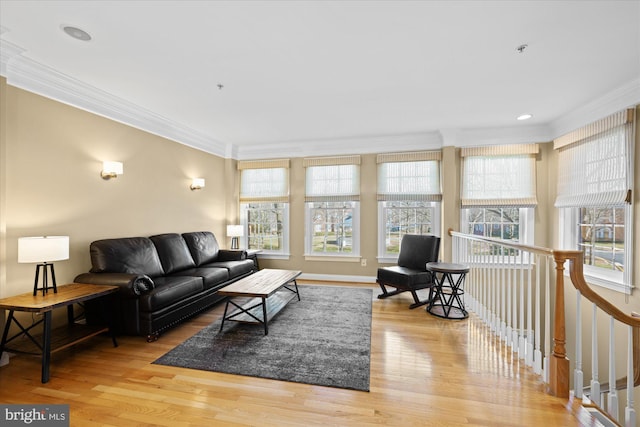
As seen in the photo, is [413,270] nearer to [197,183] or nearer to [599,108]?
[599,108]

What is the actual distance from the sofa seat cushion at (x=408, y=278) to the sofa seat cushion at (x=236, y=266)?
217cm

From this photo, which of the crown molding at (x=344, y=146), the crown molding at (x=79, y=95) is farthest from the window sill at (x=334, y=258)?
the crown molding at (x=79, y=95)

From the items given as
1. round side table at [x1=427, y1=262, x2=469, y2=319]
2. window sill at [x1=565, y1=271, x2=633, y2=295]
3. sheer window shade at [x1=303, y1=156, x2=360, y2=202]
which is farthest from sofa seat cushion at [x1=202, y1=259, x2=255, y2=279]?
window sill at [x1=565, y1=271, x2=633, y2=295]

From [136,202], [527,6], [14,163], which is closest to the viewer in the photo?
[527,6]

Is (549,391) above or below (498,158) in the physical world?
below

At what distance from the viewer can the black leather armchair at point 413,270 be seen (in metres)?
3.77

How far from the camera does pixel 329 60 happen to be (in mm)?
2568

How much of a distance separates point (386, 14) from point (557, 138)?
385 cm

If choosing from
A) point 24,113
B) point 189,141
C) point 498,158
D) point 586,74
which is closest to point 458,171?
point 498,158

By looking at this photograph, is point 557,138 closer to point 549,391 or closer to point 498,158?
point 498,158

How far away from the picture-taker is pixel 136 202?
3.78 meters

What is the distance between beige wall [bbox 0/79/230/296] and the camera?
251cm

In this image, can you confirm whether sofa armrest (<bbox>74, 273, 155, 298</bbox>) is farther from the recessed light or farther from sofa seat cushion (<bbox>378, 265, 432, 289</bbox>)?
sofa seat cushion (<bbox>378, 265, 432, 289</bbox>)

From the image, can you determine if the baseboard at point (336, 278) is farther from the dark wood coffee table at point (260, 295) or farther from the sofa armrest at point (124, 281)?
the sofa armrest at point (124, 281)
